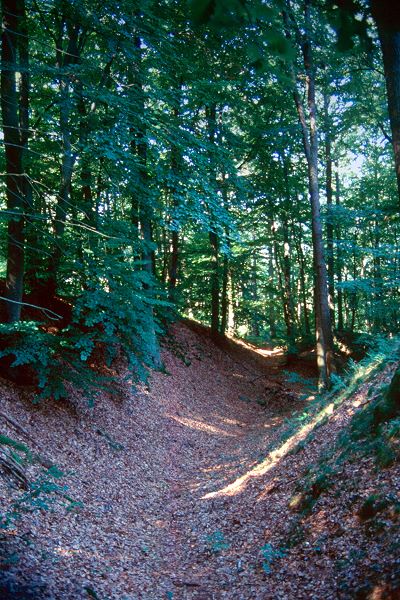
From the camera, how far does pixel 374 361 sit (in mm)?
9531

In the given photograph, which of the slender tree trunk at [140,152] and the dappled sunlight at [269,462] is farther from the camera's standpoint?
the slender tree trunk at [140,152]

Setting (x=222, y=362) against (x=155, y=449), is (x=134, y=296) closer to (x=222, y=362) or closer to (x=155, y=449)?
(x=155, y=449)

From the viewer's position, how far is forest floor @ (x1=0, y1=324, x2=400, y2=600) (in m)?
4.45

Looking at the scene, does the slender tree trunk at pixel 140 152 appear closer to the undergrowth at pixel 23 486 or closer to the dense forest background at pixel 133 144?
the dense forest background at pixel 133 144

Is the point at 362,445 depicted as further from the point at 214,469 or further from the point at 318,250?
the point at 318,250

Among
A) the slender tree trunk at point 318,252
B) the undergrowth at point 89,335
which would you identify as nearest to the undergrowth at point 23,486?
the undergrowth at point 89,335

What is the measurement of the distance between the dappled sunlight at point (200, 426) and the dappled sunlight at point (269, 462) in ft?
12.9

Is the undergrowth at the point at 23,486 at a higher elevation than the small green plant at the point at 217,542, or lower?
higher

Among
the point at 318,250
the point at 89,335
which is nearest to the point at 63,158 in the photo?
the point at 89,335

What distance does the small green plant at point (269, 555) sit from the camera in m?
5.08

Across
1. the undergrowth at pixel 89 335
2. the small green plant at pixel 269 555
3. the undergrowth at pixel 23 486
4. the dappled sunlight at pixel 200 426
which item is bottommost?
the dappled sunlight at pixel 200 426

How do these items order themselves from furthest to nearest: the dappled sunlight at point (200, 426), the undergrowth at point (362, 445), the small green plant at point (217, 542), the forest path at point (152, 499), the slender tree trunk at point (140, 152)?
the dappled sunlight at point (200, 426) → the slender tree trunk at point (140, 152) → the small green plant at point (217, 542) → the undergrowth at point (362, 445) → the forest path at point (152, 499)

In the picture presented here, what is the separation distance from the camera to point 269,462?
8.35 m

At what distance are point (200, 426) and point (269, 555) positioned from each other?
761 centimetres
